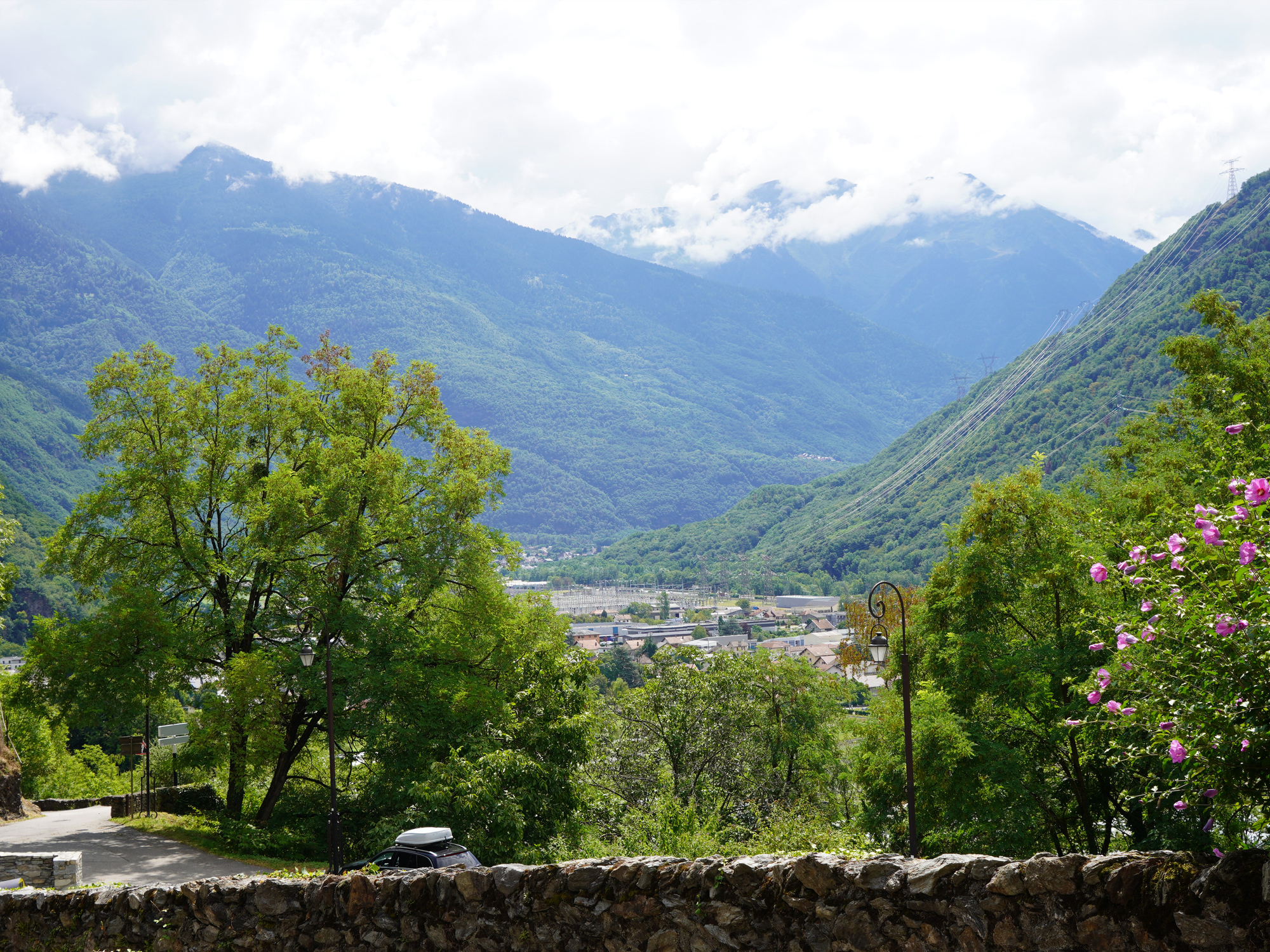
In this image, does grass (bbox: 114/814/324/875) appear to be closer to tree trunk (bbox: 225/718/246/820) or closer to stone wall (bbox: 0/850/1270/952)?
tree trunk (bbox: 225/718/246/820)

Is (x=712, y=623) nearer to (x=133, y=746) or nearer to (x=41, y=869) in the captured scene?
(x=133, y=746)

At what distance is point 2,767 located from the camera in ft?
70.4

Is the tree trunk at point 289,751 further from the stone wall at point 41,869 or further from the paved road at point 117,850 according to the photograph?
the stone wall at point 41,869

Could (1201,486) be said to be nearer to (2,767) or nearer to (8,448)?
(2,767)

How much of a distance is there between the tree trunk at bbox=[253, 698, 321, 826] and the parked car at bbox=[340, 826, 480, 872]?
9330mm

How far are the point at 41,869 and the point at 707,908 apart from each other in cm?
1069

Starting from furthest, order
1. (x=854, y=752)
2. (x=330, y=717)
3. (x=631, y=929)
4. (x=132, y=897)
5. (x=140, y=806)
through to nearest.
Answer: (x=140, y=806) → (x=854, y=752) → (x=330, y=717) → (x=132, y=897) → (x=631, y=929)

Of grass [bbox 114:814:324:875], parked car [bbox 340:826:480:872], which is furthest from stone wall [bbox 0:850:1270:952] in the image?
grass [bbox 114:814:324:875]

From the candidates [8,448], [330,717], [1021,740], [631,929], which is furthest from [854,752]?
[8,448]

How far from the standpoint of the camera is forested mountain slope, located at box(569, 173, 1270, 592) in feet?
279

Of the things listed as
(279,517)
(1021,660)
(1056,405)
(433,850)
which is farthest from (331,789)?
(1056,405)

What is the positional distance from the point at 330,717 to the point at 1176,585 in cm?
1574

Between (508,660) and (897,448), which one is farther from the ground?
(897,448)

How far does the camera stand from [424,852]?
40.4 ft
